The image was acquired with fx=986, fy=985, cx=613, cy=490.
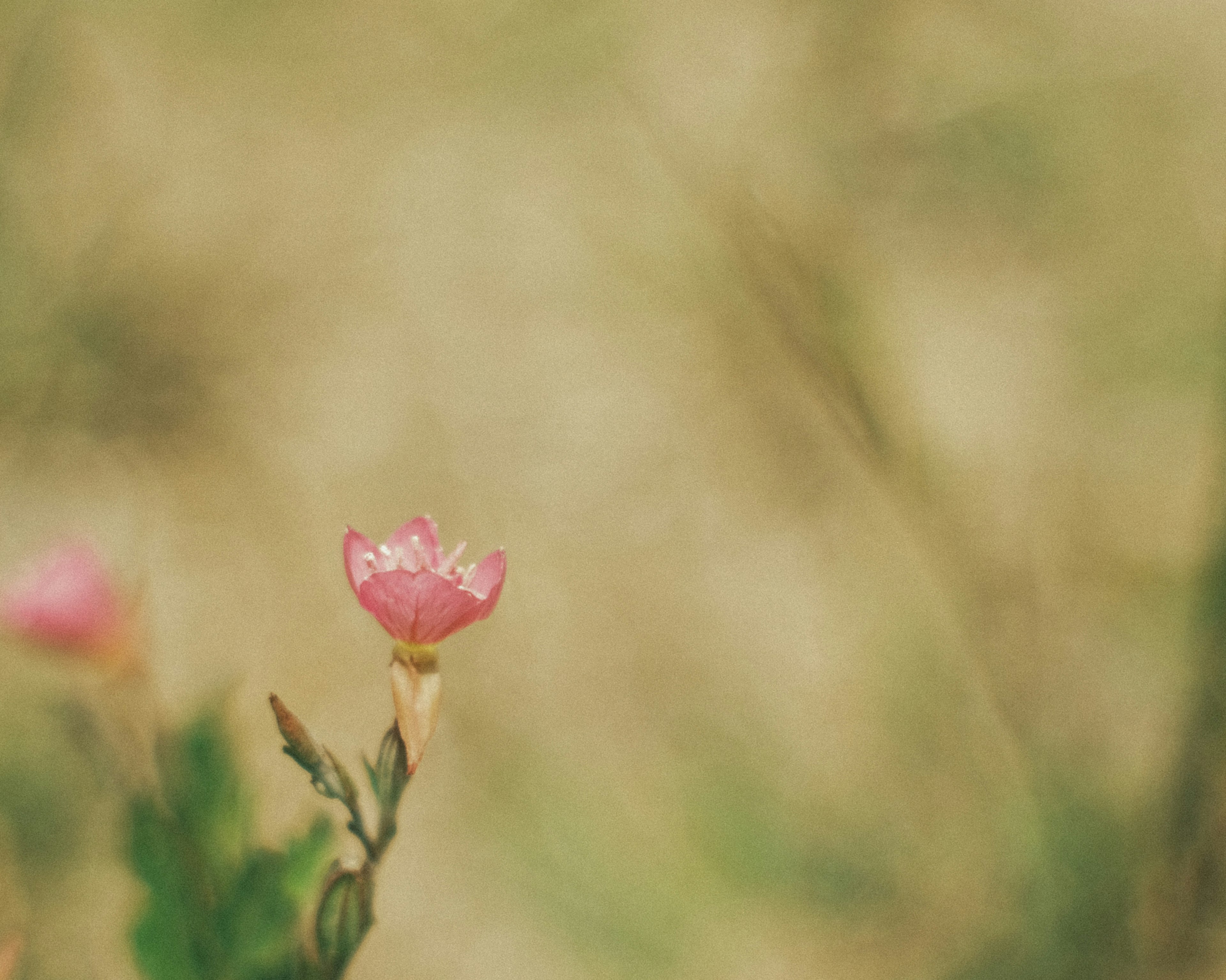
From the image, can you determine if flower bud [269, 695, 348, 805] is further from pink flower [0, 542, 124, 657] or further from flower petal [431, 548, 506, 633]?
pink flower [0, 542, 124, 657]

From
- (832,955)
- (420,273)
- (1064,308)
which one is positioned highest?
(420,273)

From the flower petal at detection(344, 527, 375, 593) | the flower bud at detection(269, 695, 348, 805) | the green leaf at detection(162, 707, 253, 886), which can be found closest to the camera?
the flower bud at detection(269, 695, 348, 805)

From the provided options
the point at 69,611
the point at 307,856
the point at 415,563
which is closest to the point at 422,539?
the point at 415,563

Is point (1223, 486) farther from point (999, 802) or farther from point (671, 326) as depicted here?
point (671, 326)

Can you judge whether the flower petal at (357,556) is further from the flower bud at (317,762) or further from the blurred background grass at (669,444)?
the blurred background grass at (669,444)

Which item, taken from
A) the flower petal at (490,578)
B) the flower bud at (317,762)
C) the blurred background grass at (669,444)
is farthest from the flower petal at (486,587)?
the blurred background grass at (669,444)

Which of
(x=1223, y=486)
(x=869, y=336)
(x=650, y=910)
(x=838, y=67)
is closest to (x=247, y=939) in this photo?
(x=650, y=910)

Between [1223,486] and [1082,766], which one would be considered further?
[1082,766]

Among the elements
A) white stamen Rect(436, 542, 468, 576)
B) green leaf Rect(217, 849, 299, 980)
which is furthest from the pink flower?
white stamen Rect(436, 542, 468, 576)
